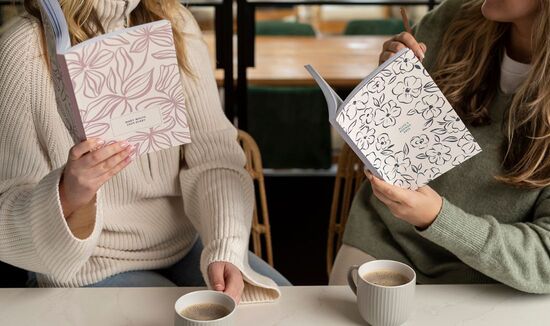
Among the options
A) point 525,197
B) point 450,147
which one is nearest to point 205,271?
point 450,147

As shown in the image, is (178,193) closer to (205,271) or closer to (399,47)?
(205,271)

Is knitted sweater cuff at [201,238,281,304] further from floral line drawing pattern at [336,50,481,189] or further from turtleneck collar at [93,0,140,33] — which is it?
turtleneck collar at [93,0,140,33]

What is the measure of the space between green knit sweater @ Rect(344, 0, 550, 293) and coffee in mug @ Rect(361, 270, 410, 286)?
126 millimetres

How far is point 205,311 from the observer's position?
1.09 m

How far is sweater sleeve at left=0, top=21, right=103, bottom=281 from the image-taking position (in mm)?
1230

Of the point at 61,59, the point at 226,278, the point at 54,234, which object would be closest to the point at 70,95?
the point at 61,59

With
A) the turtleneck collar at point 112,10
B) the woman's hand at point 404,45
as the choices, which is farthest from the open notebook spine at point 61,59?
the woman's hand at point 404,45

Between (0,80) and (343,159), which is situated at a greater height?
(0,80)

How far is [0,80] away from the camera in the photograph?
1346mm

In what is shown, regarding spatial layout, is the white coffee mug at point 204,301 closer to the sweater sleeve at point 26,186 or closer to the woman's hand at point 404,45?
the sweater sleeve at point 26,186

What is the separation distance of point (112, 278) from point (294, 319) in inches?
17.4

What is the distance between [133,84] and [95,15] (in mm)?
364

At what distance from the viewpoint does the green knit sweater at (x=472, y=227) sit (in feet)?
4.17

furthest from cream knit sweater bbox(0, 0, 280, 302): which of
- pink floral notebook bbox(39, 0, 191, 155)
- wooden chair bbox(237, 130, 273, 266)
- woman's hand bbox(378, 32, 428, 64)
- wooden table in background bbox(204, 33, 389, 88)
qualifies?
wooden table in background bbox(204, 33, 389, 88)
